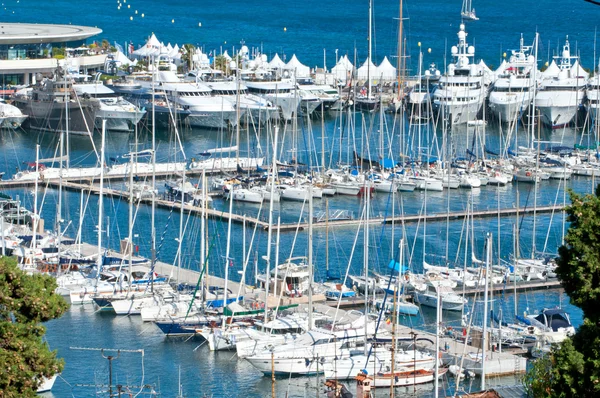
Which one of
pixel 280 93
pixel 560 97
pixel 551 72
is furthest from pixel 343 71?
pixel 560 97

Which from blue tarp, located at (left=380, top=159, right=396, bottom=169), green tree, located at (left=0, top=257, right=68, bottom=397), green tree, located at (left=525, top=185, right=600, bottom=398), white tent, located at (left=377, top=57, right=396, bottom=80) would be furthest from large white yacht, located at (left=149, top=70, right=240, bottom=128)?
green tree, located at (left=525, top=185, right=600, bottom=398)

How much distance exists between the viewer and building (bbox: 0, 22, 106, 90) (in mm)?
77375

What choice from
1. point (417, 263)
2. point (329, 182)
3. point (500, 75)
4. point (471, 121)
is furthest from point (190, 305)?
point (500, 75)

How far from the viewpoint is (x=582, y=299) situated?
738 inches

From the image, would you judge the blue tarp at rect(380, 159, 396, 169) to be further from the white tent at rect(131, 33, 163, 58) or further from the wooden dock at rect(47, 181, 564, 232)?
the white tent at rect(131, 33, 163, 58)

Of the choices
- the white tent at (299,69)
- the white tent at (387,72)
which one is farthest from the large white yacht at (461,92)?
the white tent at (299,69)

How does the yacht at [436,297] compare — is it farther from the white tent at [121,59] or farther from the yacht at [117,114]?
the white tent at [121,59]

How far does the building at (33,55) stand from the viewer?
3046 inches

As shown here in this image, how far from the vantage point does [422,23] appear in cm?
12562

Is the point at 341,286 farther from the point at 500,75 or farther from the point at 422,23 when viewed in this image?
the point at 422,23

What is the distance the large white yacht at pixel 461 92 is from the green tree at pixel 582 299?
145 feet

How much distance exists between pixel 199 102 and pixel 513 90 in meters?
15.0

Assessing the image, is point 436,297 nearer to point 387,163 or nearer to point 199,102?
point 387,163

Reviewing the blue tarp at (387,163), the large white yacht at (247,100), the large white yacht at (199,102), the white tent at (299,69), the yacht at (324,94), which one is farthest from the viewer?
the white tent at (299,69)
